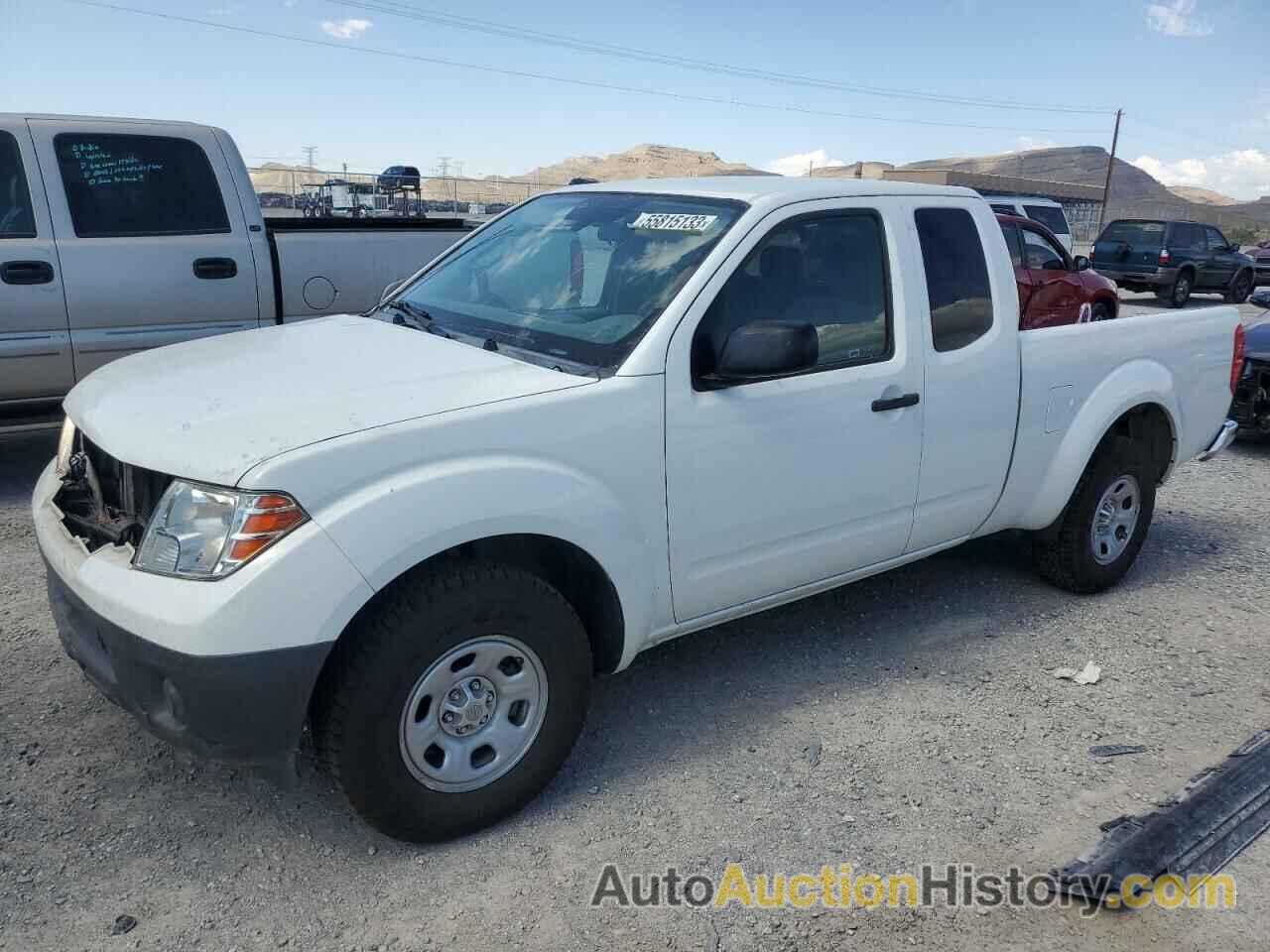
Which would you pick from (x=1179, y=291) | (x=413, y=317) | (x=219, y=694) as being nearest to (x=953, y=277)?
(x=413, y=317)

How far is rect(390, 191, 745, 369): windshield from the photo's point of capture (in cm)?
332

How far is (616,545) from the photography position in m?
3.08

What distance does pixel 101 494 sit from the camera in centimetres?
298

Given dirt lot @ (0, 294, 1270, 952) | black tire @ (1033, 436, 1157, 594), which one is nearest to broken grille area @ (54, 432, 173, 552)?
→ dirt lot @ (0, 294, 1270, 952)

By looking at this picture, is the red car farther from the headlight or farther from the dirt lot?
the headlight

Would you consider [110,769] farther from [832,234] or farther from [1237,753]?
[1237,753]

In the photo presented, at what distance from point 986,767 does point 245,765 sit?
2.36m

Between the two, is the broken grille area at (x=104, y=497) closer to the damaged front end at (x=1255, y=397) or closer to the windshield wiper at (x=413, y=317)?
the windshield wiper at (x=413, y=317)

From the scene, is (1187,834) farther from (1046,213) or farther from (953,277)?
(1046,213)

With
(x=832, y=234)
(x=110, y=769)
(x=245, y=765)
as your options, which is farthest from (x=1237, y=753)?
(x=110, y=769)

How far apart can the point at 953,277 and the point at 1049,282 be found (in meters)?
9.15

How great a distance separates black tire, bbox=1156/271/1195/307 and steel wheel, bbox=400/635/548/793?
66.8 feet

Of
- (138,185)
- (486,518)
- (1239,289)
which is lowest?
(1239,289)

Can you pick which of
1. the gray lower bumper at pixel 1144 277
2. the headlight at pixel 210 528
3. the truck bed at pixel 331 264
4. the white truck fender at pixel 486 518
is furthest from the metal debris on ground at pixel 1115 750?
the gray lower bumper at pixel 1144 277
